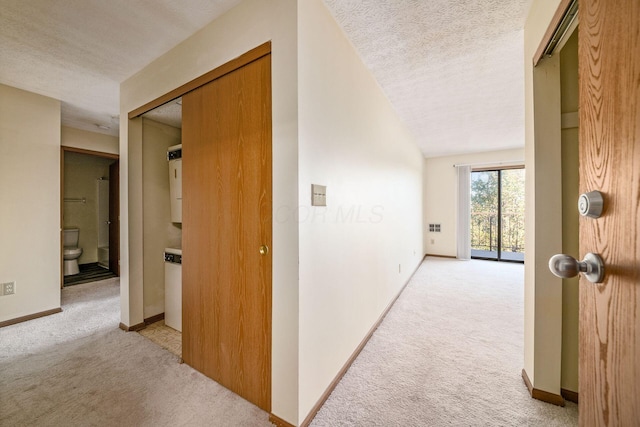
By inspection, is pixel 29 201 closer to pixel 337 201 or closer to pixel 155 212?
pixel 155 212

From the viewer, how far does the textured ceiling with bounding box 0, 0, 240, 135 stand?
1471 millimetres

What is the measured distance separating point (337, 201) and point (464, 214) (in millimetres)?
4911

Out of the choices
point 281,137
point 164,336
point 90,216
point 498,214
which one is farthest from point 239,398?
point 498,214

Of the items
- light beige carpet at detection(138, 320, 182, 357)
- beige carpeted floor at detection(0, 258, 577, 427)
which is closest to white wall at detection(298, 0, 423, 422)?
beige carpeted floor at detection(0, 258, 577, 427)

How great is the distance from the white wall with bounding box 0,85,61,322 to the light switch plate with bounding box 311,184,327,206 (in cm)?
333

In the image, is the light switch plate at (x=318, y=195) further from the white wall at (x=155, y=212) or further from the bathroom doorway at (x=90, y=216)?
the bathroom doorway at (x=90, y=216)

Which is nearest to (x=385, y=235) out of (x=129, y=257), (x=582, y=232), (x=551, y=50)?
(x=551, y=50)

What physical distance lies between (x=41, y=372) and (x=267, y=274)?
6.30 ft

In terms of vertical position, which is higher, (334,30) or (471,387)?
(334,30)

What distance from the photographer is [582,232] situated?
0.61m

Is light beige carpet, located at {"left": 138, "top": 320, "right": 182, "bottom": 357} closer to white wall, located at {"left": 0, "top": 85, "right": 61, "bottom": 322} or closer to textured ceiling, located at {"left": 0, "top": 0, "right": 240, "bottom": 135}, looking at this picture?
white wall, located at {"left": 0, "top": 85, "right": 61, "bottom": 322}

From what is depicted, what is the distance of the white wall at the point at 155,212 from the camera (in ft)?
8.04

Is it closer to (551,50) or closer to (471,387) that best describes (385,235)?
(471,387)

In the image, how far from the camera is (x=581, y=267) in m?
0.56
